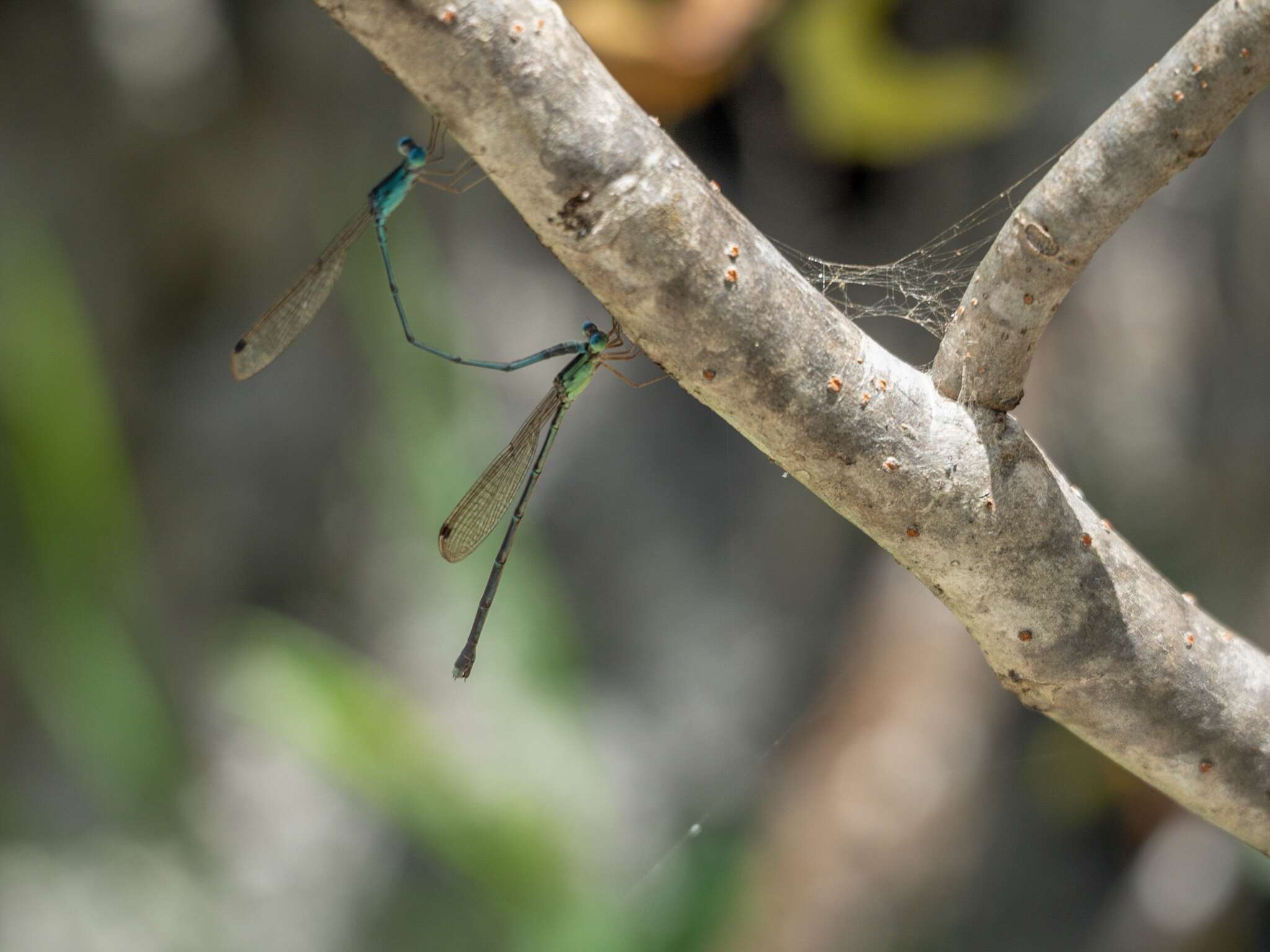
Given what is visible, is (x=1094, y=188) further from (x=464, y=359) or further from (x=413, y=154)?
(x=464, y=359)

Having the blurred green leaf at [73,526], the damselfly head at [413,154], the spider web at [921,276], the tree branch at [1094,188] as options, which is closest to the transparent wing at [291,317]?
the damselfly head at [413,154]

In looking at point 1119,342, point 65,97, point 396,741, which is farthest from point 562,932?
point 65,97

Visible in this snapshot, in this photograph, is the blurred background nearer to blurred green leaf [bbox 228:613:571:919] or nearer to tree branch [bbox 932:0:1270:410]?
blurred green leaf [bbox 228:613:571:919]

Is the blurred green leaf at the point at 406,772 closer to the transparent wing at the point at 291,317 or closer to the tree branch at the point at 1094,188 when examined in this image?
the transparent wing at the point at 291,317

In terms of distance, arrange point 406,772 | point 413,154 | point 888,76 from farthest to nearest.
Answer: point 888,76
point 406,772
point 413,154

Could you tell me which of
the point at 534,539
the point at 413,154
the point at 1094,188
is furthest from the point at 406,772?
the point at 1094,188

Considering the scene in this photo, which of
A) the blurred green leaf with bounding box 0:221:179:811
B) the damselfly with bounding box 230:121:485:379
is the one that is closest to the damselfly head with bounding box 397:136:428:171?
the damselfly with bounding box 230:121:485:379

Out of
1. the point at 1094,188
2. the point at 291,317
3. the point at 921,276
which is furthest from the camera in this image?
the point at 921,276
